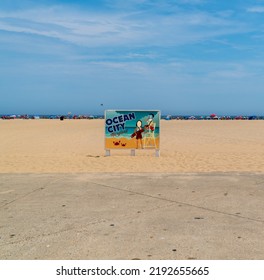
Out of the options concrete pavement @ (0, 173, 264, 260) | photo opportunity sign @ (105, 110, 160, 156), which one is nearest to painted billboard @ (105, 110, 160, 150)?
photo opportunity sign @ (105, 110, 160, 156)

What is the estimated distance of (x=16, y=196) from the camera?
20.2 feet

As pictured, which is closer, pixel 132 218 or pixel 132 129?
pixel 132 218

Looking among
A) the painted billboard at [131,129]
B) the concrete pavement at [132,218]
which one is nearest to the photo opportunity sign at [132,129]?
the painted billboard at [131,129]

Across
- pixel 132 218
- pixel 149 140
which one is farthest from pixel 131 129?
pixel 132 218

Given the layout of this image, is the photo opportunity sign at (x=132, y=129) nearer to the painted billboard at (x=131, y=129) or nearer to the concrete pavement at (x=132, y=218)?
the painted billboard at (x=131, y=129)

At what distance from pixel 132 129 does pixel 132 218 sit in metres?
8.55

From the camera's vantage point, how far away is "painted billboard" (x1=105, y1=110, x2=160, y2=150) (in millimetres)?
13281

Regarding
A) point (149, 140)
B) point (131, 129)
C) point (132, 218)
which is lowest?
point (132, 218)

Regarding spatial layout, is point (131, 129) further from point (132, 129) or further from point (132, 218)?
point (132, 218)

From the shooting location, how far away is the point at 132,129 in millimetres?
13305

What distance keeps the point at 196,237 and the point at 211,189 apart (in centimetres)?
258

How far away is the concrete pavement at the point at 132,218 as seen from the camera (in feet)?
12.5

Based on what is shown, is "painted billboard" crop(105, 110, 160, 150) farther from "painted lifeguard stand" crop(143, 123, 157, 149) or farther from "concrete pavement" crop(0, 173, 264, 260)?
"concrete pavement" crop(0, 173, 264, 260)

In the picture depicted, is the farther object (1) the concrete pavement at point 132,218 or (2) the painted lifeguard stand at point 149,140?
(2) the painted lifeguard stand at point 149,140
